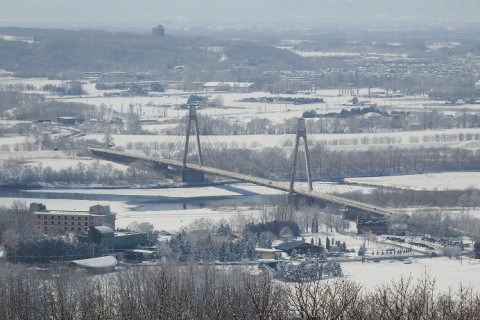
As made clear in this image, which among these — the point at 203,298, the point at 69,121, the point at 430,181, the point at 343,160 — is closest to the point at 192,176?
the point at 343,160

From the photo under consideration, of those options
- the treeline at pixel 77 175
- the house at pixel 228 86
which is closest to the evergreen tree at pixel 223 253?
the treeline at pixel 77 175

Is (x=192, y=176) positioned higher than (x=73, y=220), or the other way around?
(x=73, y=220)

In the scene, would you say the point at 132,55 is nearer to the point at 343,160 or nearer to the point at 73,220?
the point at 343,160

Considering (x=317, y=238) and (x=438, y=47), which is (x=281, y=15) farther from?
(x=317, y=238)

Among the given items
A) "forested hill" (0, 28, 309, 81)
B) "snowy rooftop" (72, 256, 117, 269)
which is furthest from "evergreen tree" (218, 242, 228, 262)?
"forested hill" (0, 28, 309, 81)

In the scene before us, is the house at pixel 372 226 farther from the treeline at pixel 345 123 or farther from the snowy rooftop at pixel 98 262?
the treeline at pixel 345 123

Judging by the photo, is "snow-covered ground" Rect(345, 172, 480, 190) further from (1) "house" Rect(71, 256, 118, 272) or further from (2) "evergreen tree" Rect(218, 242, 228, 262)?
(1) "house" Rect(71, 256, 118, 272)

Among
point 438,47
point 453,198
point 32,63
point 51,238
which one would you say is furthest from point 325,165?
point 438,47
